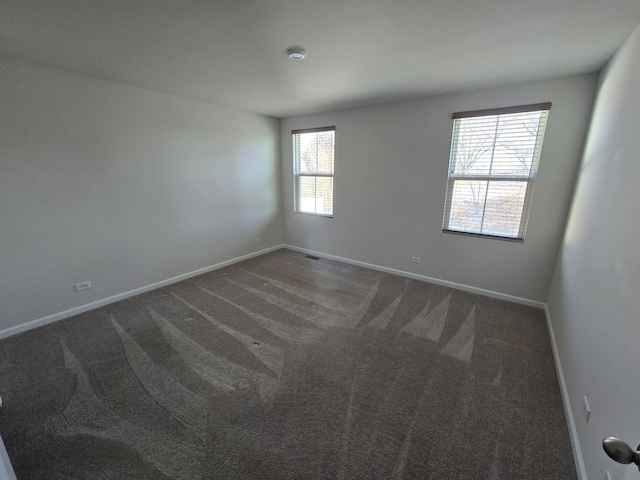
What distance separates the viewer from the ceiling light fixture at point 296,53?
2105 millimetres

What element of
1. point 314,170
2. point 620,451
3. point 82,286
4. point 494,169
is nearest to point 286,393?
point 620,451

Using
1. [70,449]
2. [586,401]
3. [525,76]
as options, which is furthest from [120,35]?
[586,401]

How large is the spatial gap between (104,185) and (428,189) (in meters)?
4.03

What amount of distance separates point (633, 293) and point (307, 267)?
3.67 metres

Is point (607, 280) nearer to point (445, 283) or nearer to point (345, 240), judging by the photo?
point (445, 283)

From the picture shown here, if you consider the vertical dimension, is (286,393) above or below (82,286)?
below

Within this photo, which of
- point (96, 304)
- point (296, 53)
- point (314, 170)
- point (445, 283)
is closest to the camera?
point (296, 53)

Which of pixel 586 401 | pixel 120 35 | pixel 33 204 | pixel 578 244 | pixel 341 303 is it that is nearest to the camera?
pixel 586 401

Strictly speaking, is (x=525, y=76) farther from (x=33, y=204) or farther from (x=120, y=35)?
(x=33, y=204)

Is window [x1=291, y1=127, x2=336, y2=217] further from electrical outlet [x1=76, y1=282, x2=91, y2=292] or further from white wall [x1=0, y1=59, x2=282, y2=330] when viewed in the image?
electrical outlet [x1=76, y1=282, x2=91, y2=292]

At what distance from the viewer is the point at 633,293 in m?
1.21

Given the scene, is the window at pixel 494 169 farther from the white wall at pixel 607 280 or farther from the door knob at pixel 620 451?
the door knob at pixel 620 451

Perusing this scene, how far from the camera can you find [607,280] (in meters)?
1.52

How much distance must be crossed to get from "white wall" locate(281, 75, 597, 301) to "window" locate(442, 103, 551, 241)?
91 millimetres
